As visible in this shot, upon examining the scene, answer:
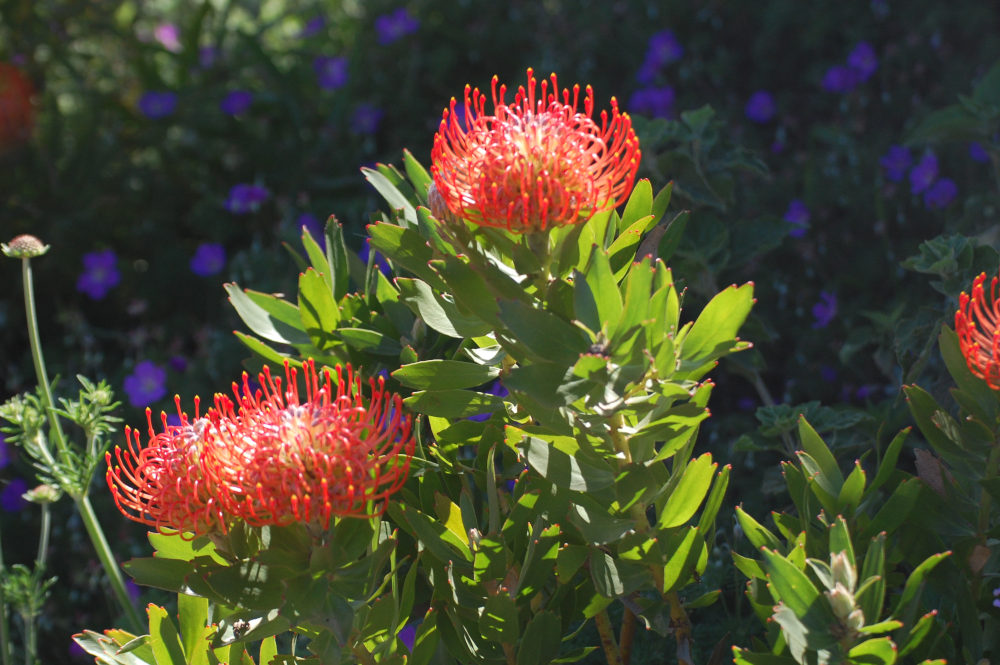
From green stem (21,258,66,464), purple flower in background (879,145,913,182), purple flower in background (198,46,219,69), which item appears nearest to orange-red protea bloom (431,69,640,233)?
green stem (21,258,66,464)

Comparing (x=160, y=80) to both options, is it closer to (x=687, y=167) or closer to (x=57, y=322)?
(x=57, y=322)

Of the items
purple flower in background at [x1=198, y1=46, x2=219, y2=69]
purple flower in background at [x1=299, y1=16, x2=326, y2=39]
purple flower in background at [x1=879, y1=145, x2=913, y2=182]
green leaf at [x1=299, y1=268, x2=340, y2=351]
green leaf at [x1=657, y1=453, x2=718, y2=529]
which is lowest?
green leaf at [x1=657, y1=453, x2=718, y2=529]

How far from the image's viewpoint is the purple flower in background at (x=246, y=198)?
3.57 m

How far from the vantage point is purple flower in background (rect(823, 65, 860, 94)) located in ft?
10.9

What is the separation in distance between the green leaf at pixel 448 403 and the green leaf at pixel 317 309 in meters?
0.30

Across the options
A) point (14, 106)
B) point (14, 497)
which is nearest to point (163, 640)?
point (14, 497)

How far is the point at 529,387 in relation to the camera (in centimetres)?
99

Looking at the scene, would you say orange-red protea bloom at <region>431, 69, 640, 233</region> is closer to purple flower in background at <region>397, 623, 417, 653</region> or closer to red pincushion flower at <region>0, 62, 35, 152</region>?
purple flower in background at <region>397, 623, 417, 653</region>

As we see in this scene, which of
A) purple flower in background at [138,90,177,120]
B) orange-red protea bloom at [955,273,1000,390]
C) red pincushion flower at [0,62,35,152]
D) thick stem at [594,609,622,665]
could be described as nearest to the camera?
orange-red protea bloom at [955,273,1000,390]

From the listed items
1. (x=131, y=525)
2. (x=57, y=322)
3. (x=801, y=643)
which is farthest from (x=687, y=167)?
(x=57, y=322)

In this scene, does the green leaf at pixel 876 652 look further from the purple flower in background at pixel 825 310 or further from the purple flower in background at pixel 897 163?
the purple flower in background at pixel 897 163

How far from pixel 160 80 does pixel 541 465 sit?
136 inches

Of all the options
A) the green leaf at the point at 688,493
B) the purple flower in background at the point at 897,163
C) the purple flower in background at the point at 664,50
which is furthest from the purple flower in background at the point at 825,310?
the green leaf at the point at 688,493

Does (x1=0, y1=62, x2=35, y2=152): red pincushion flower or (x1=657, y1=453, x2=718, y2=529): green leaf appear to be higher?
(x1=0, y1=62, x2=35, y2=152): red pincushion flower
